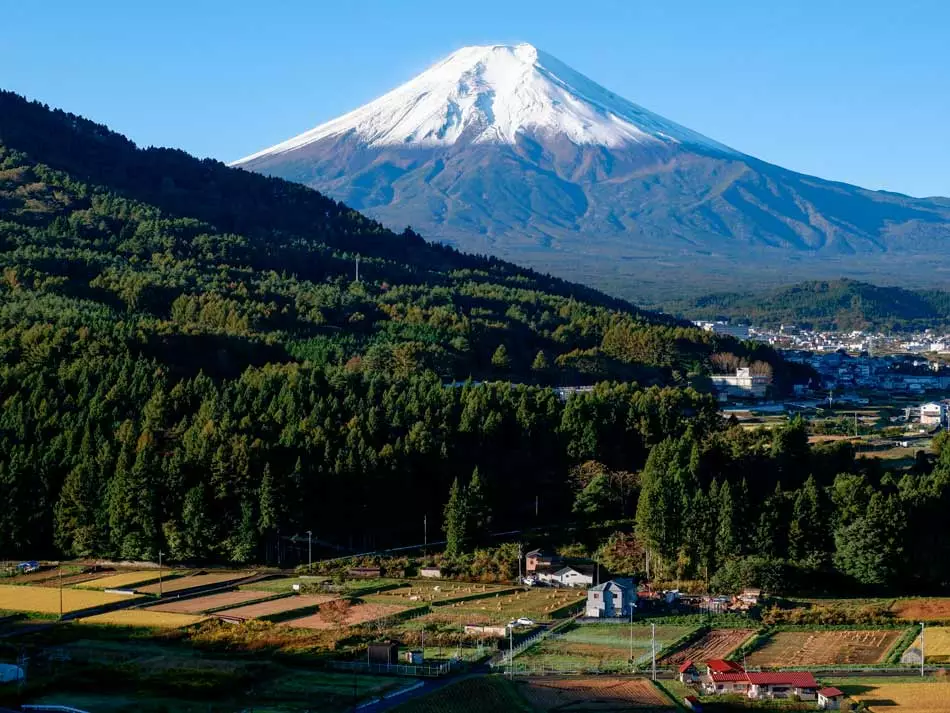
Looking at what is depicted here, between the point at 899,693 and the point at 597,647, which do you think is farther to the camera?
the point at 597,647

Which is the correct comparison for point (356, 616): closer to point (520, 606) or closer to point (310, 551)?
point (520, 606)

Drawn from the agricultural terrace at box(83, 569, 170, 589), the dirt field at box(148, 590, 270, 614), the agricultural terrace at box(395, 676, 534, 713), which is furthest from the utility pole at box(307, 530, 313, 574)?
the agricultural terrace at box(395, 676, 534, 713)

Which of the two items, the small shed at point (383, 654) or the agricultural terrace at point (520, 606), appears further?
the agricultural terrace at point (520, 606)

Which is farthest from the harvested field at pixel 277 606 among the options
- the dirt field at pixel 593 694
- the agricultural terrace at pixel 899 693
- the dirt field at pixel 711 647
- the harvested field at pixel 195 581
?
the agricultural terrace at pixel 899 693

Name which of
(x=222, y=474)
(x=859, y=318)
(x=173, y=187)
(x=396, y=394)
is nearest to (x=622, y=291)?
(x=859, y=318)

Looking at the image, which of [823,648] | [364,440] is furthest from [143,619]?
[823,648]

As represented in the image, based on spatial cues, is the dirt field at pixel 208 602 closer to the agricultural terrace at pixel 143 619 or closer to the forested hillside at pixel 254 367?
the agricultural terrace at pixel 143 619
